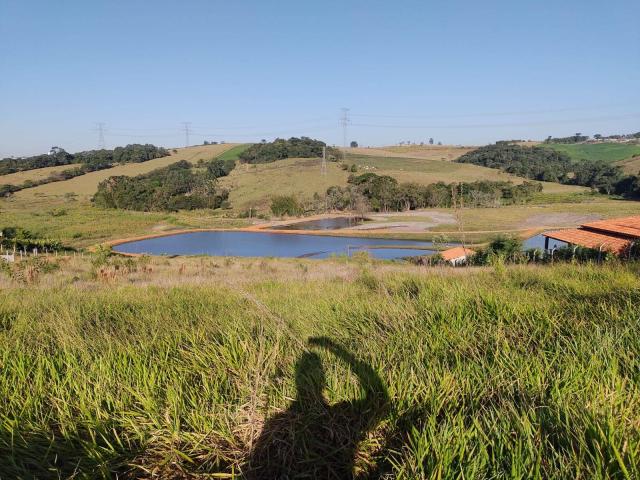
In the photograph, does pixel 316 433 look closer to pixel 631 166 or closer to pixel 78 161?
pixel 631 166

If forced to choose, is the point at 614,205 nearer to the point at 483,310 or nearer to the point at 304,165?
the point at 304,165

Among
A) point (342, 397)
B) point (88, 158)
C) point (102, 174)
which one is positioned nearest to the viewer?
point (342, 397)

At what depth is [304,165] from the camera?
3467 inches

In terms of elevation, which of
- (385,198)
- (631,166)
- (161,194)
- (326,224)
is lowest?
(326,224)

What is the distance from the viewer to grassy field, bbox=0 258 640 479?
5.09 feet

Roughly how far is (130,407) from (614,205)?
67029 millimetres

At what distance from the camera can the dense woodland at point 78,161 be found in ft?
271

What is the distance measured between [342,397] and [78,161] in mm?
116344

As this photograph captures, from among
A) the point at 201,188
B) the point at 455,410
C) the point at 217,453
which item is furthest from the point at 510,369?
the point at 201,188

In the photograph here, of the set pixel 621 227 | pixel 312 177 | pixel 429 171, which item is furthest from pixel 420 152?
pixel 621 227

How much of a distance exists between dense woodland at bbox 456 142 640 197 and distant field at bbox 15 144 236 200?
221 feet

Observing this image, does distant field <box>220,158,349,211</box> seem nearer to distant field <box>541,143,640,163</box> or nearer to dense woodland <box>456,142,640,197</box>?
dense woodland <box>456,142,640,197</box>

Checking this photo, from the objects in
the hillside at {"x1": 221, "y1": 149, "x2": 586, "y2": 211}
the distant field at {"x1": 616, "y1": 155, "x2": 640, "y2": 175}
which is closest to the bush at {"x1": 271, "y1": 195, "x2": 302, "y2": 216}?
the hillside at {"x1": 221, "y1": 149, "x2": 586, "y2": 211}

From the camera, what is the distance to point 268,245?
39219 millimetres
